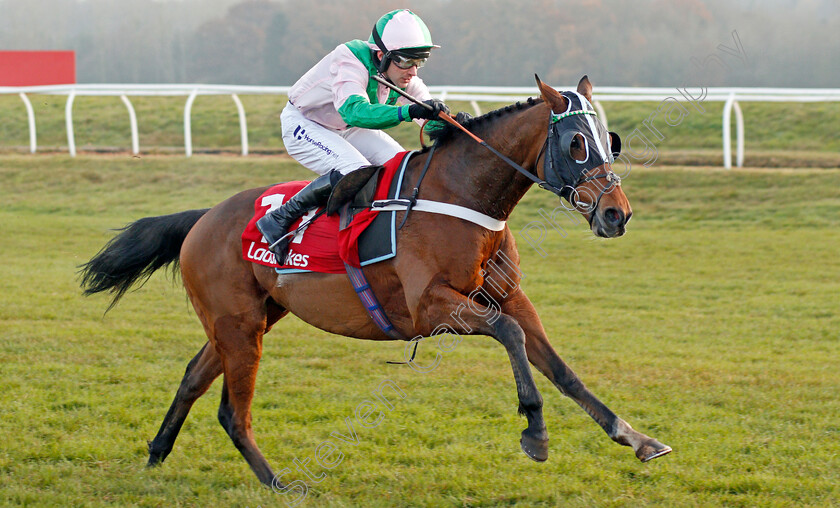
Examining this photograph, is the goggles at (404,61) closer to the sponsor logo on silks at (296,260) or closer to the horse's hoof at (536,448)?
the sponsor logo on silks at (296,260)

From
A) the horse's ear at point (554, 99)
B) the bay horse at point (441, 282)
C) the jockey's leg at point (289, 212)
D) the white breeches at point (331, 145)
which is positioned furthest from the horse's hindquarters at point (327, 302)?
the horse's ear at point (554, 99)

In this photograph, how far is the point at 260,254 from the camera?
446cm

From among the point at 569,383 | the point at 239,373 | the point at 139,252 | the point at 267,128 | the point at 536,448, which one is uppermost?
the point at 569,383

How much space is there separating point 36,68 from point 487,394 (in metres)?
20.5

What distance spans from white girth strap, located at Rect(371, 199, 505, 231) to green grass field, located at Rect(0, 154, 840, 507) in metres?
1.27

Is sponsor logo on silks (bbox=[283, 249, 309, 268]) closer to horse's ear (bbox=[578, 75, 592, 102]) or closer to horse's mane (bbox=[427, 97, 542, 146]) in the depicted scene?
horse's mane (bbox=[427, 97, 542, 146])

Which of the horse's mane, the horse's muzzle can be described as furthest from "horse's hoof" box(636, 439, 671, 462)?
the horse's mane

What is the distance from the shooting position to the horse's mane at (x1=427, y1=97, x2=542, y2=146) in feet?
12.8

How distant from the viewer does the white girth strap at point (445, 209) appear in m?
3.84

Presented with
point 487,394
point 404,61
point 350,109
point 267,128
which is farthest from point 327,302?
point 267,128

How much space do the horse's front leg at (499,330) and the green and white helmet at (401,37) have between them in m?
1.16

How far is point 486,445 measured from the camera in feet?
15.3

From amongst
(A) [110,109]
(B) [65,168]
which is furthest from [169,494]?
(A) [110,109]

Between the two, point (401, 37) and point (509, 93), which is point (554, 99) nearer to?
point (401, 37)
